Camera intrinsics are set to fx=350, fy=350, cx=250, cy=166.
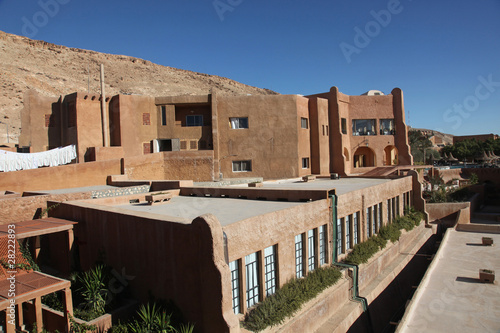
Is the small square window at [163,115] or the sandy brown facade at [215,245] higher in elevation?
the small square window at [163,115]

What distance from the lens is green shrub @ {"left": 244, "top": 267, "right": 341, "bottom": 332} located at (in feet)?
27.5

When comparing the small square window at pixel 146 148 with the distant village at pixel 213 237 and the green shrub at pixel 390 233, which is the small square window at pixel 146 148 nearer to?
the distant village at pixel 213 237

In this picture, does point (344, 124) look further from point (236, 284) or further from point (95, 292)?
point (95, 292)

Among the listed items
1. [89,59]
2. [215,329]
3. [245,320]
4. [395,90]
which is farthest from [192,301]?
[89,59]

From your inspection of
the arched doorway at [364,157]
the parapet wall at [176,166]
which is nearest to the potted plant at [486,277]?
the parapet wall at [176,166]

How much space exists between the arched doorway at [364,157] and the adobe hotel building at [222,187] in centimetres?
21

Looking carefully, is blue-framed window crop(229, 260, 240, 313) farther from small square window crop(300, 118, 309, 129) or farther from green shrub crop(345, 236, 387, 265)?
small square window crop(300, 118, 309, 129)

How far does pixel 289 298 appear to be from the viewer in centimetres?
943

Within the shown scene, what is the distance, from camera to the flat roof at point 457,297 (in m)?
9.89

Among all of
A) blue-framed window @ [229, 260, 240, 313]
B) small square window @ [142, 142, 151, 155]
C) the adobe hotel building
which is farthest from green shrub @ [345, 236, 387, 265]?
small square window @ [142, 142, 151, 155]

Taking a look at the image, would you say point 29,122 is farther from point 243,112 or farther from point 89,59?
point 89,59

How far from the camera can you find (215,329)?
24.0ft

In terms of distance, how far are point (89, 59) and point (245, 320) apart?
291 ft

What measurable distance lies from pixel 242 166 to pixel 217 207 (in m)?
15.7
